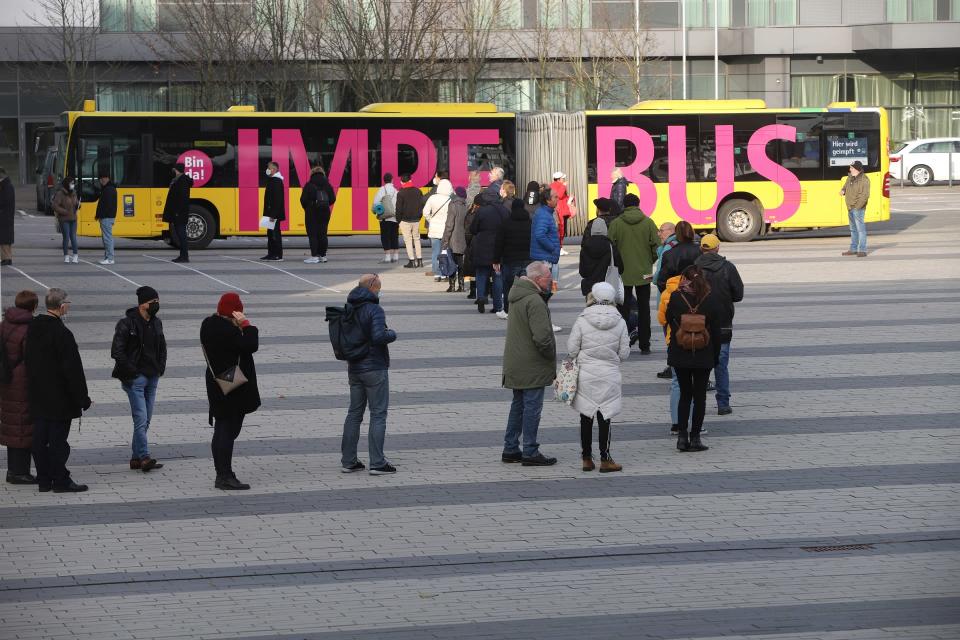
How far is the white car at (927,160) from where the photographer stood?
166 ft

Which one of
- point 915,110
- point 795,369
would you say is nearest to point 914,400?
point 795,369

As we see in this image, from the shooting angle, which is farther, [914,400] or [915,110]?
[915,110]

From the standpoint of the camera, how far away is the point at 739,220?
102 feet

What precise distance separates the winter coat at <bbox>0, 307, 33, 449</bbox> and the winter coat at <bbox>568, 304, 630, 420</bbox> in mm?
3825

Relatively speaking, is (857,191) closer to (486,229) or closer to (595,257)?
(486,229)

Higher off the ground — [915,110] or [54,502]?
[915,110]

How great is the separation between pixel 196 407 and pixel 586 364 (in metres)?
4.30

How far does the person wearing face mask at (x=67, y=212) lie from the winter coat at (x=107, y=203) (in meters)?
0.57

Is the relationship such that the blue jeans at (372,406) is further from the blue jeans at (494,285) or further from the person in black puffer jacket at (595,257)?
the blue jeans at (494,285)

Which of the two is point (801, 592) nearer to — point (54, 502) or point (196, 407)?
point (54, 502)

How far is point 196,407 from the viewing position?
44.1 ft

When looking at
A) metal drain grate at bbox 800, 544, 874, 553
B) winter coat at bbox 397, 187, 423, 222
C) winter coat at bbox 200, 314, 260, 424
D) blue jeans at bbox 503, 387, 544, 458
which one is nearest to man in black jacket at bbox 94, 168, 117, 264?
winter coat at bbox 397, 187, 423, 222

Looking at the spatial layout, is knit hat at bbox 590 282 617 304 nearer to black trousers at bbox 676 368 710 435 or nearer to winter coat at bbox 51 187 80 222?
black trousers at bbox 676 368 710 435

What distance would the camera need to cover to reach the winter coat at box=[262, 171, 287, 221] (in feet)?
86.4
